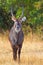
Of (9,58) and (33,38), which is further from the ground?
(9,58)

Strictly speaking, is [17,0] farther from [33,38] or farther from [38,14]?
[33,38]

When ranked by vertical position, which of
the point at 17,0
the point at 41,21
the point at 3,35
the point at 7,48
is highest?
the point at 17,0

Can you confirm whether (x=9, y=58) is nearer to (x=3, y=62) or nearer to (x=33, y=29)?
(x=3, y=62)

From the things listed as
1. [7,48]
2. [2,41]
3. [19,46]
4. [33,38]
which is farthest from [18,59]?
[33,38]

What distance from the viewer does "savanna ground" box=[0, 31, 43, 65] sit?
10708 millimetres

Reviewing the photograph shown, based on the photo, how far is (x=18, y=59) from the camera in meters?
10.8

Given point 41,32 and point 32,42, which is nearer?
point 32,42

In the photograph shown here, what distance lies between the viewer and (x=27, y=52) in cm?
1291

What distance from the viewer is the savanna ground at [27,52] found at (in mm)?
10708

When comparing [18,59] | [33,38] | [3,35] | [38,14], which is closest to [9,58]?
[18,59]

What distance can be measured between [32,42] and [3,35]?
9.38 ft

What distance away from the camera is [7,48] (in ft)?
45.3

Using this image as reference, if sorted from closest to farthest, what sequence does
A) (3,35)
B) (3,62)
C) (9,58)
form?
1. (3,62)
2. (9,58)
3. (3,35)

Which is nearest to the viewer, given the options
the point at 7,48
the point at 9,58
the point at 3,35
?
the point at 9,58
